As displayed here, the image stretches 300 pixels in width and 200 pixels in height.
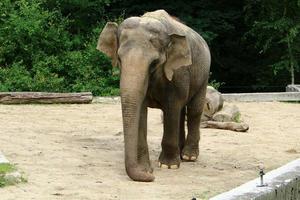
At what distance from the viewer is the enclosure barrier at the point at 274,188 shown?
4.58 meters

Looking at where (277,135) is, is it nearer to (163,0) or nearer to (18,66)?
(18,66)

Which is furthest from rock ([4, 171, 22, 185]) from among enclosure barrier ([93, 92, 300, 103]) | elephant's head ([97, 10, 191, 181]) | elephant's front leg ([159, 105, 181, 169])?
enclosure barrier ([93, 92, 300, 103])

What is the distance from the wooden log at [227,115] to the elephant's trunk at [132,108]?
5568 mm

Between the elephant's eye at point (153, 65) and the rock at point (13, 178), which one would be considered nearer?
the rock at point (13, 178)

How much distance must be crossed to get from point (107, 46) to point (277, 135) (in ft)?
16.3

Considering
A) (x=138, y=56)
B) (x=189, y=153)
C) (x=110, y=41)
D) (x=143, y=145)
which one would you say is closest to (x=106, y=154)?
(x=189, y=153)

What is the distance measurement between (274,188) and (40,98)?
34.3ft

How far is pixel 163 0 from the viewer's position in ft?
74.8

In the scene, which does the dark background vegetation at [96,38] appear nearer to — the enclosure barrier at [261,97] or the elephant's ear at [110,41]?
the enclosure barrier at [261,97]

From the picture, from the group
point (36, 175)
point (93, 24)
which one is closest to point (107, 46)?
point (36, 175)

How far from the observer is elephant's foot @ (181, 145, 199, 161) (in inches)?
352

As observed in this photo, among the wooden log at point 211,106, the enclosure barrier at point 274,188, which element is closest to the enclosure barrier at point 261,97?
the wooden log at point 211,106

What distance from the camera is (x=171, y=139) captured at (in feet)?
26.7

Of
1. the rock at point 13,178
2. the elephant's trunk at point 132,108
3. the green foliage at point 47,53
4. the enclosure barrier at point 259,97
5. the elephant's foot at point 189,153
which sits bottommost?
the enclosure barrier at point 259,97
